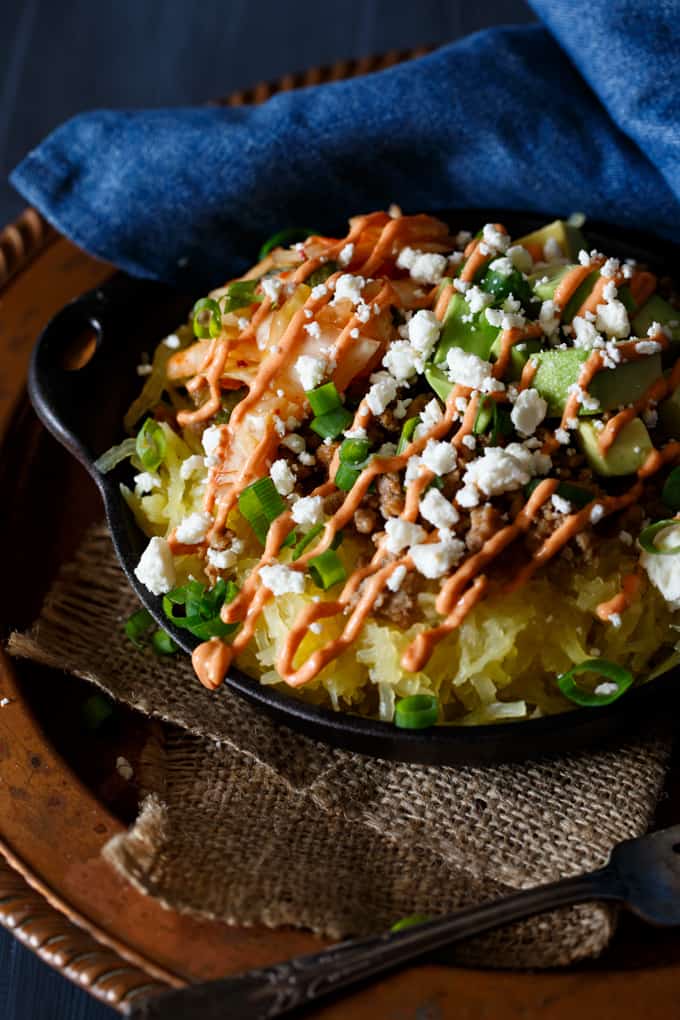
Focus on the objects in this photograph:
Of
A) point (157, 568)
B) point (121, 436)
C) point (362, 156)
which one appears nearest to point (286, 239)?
point (362, 156)

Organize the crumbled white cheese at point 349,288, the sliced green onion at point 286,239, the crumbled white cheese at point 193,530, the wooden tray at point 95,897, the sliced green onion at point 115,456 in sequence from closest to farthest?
the wooden tray at point 95,897 < the crumbled white cheese at point 193,530 < the crumbled white cheese at point 349,288 < the sliced green onion at point 115,456 < the sliced green onion at point 286,239

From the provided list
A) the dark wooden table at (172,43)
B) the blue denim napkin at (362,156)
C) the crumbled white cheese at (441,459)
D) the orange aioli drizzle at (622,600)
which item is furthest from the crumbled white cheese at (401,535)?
the dark wooden table at (172,43)

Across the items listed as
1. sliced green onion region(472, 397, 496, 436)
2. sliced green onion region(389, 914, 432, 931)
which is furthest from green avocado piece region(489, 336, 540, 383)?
sliced green onion region(389, 914, 432, 931)

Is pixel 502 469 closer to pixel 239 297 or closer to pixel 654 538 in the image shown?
pixel 654 538

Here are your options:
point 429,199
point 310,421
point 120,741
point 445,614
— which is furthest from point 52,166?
point 445,614

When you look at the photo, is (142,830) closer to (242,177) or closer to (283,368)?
(283,368)

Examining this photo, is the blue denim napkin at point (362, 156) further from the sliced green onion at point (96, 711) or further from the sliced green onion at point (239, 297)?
the sliced green onion at point (96, 711)
